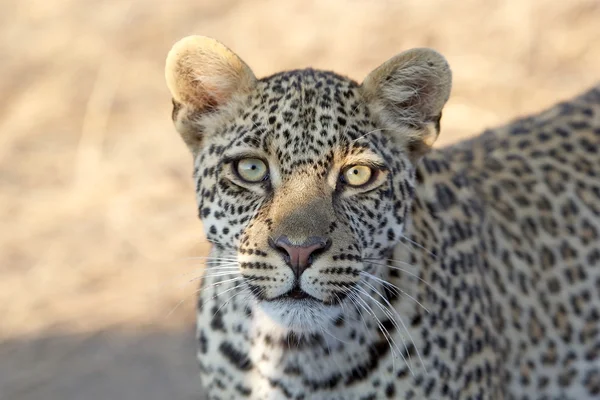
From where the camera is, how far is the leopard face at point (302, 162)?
13.5 feet

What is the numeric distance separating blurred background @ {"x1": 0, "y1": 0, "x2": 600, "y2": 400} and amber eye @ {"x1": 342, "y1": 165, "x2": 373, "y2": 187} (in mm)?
3390

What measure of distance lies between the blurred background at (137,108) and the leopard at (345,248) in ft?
9.06

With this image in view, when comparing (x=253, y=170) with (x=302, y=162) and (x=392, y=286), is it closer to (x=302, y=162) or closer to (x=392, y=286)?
(x=302, y=162)

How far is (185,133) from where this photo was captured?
476 centimetres

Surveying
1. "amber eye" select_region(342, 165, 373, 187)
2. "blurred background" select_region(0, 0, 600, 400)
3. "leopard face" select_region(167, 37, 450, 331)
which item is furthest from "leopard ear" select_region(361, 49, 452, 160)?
"blurred background" select_region(0, 0, 600, 400)

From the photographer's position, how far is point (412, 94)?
15.4 feet

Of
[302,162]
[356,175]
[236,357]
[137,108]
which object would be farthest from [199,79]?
[137,108]

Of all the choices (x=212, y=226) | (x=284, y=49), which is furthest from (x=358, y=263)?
(x=284, y=49)

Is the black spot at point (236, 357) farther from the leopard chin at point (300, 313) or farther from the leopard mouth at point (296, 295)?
the leopard mouth at point (296, 295)

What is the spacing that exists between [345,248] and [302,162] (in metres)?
0.40

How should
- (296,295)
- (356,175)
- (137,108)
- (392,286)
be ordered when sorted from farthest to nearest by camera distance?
1. (137,108)
2. (392,286)
3. (356,175)
4. (296,295)

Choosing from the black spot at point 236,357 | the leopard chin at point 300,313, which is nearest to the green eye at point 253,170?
the leopard chin at point 300,313

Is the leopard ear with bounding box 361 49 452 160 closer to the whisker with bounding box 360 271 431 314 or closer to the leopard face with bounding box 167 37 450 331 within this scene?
the leopard face with bounding box 167 37 450 331

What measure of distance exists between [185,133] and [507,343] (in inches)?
76.6
